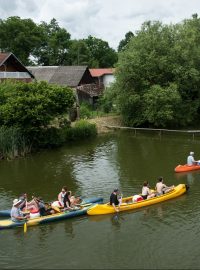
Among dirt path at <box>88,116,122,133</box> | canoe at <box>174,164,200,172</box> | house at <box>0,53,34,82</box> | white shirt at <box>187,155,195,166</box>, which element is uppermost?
house at <box>0,53,34,82</box>

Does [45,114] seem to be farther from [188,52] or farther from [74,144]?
[188,52]

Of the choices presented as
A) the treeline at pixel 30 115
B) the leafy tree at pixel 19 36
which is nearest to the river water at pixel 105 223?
the treeline at pixel 30 115

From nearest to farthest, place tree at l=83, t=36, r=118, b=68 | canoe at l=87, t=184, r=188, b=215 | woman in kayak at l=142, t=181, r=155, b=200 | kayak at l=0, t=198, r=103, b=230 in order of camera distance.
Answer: kayak at l=0, t=198, r=103, b=230 → canoe at l=87, t=184, r=188, b=215 → woman in kayak at l=142, t=181, r=155, b=200 → tree at l=83, t=36, r=118, b=68

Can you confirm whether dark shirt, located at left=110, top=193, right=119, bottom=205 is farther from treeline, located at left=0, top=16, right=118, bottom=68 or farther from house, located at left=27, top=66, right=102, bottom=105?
treeline, located at left=0, top=16, right=118, bottom=68

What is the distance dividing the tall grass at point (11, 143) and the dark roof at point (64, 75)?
22.4 m

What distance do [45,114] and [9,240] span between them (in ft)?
60.0

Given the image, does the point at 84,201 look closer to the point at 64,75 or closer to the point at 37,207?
the point at 37,207

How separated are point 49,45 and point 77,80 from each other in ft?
90.2

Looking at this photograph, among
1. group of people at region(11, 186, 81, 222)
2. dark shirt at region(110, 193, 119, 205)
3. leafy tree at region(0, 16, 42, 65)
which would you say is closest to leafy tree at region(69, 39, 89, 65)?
leafy tree at region(0, 16, 42, 65)

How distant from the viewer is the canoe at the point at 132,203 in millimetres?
22125

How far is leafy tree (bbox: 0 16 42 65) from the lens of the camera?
246ft

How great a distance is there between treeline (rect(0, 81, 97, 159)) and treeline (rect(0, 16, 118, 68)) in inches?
1488

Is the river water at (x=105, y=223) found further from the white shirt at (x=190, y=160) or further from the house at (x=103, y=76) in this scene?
the house at (x=103, y=76)

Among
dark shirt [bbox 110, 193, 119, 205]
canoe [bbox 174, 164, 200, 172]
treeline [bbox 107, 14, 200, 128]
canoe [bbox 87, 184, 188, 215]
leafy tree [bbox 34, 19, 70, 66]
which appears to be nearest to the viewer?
canoe [bbox 87, 184, 188, 215]
